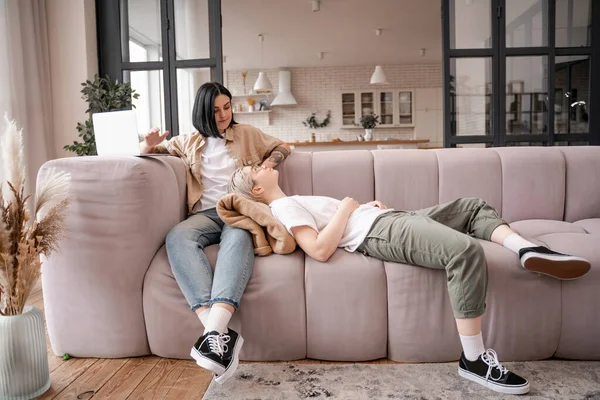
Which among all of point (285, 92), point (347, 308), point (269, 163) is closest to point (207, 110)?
point (269, 163)

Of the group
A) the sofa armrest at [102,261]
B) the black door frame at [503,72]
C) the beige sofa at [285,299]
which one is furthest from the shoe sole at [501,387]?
the black door frame at [503,72]

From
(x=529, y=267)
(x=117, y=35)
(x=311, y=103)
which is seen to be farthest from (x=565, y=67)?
(x=311, y=103)

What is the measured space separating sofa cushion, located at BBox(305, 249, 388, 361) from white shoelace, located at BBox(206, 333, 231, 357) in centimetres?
34

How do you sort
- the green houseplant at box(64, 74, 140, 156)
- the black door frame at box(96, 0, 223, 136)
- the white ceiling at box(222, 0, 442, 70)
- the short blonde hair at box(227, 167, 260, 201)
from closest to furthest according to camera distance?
1. the short blonde hair at box(227, 167, 260, 201)
2. the green houseplant at box(64, 74, 140, 156)
3. the black door frame at box(96, 0, 223, 136)
4. the white ceiling at box(222, 0, 442, 70)

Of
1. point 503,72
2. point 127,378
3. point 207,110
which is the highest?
point 503,72

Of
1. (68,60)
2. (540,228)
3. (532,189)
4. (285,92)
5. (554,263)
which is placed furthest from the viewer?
(285,92)

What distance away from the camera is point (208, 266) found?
171 centimetres

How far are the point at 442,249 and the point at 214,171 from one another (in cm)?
116

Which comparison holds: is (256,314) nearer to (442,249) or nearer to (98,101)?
(442,249)

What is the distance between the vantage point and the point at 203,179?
2.27 meters

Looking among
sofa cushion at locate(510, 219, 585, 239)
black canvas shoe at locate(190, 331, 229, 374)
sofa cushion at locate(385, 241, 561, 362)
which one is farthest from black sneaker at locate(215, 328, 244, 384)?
sofa cushion at locate(510, 219, 585, 239)

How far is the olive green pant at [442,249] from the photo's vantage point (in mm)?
1534

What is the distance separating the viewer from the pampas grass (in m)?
1.49

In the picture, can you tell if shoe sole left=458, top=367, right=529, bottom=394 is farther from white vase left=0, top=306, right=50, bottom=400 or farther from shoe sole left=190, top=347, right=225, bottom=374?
white vase left=0, top=306, right=50, bottom=400
